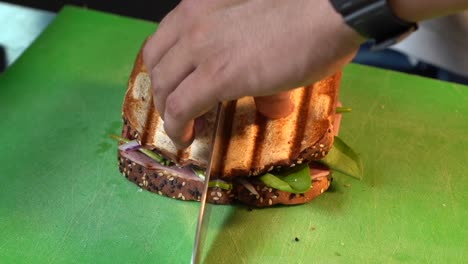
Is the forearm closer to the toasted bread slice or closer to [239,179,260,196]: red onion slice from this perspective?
the toasted bread slice

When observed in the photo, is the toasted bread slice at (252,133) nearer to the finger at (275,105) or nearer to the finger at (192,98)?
the finger at (275,105)

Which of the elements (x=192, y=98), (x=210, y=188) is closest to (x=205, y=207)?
(x=210, y=188)

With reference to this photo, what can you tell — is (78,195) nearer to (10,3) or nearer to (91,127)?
(91,127)

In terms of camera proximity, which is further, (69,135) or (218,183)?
(69,135)

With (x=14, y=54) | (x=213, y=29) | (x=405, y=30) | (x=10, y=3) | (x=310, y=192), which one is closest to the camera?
(x=405, y=30)

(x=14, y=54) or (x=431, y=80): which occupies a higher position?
(x=14, y=54)

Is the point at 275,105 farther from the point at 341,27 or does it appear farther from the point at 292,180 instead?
the point at 341,27

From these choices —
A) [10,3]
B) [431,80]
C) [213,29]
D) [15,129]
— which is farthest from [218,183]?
[10,3]

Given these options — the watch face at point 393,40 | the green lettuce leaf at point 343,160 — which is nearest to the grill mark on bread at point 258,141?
the green lettuce leaf at point 343,160
